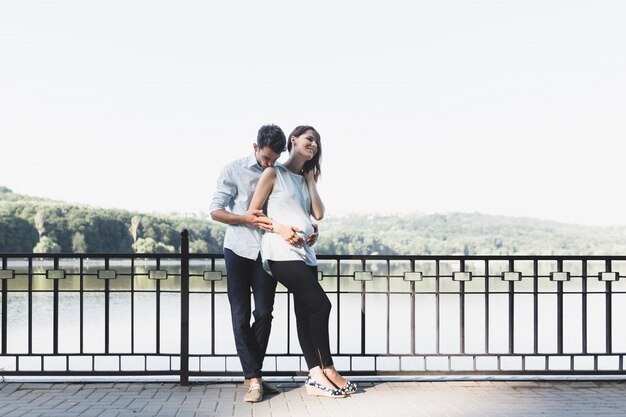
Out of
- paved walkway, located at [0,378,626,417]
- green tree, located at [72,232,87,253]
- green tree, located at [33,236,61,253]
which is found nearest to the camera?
paved walkway, located at [0,378,626,417]

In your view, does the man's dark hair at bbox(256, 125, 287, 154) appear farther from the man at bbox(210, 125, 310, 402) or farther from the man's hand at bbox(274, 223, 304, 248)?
the man's hand at bbox(274, 223, 304, 248)

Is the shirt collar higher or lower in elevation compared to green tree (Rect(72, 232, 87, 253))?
higher

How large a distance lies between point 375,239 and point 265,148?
25.2m

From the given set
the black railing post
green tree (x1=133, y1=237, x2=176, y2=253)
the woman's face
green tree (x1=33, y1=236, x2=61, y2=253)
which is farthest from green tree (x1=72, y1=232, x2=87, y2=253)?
the woman's face

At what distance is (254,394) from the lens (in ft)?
13.5

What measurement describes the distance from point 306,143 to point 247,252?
28.2 inches

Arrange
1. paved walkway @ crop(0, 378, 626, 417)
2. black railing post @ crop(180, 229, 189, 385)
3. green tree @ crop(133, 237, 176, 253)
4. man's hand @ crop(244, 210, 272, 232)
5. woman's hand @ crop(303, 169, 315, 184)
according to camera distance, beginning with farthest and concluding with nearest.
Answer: green tree @ crop(133, 237, 176, 253), black railing post @ crop(180, 229, 189, 385), woman's hand @ crop(303, 169, 315, 184), man's hand @ crop(244, 210, 272, 232), paved walkway @ crop(0, 378, 626, 417)

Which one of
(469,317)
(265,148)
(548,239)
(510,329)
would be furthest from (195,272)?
(548,239)

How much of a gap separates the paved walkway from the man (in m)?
0.30

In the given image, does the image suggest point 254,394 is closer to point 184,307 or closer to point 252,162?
point 184,307

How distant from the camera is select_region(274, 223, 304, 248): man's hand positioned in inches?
157

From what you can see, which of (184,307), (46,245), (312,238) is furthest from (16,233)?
(312,238)

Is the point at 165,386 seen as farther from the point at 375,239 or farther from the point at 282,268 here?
the point at 375,239

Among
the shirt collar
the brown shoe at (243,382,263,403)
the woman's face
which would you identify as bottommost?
the brown shoe at (243,382,263,403)
